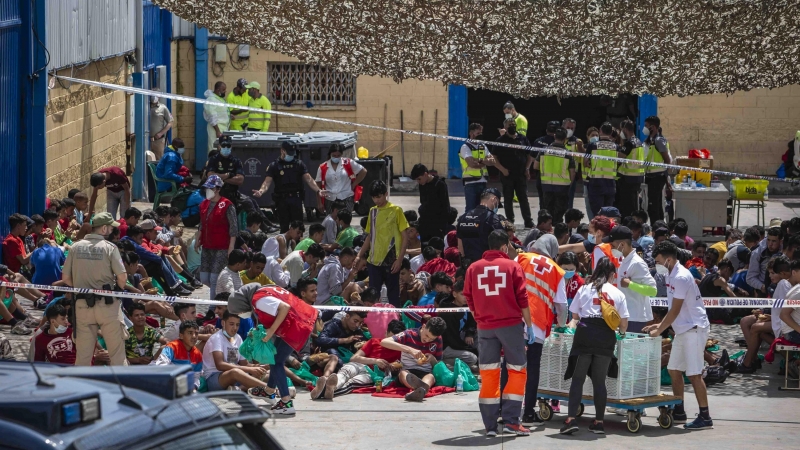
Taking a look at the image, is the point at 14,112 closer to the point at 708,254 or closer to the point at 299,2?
the point at 299,2

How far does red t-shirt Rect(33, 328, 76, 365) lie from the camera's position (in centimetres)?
996

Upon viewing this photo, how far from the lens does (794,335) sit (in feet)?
33.7

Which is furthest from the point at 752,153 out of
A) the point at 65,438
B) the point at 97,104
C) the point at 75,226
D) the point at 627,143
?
the point at 65,438

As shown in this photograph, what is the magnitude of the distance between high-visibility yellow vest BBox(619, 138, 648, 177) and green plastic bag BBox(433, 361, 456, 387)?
24.0ft

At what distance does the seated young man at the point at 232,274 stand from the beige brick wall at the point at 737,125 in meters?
13.3

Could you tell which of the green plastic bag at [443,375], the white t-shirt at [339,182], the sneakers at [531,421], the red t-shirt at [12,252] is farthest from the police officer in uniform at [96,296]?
the white t-shirt at [339,182]

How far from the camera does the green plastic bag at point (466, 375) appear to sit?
1016cm

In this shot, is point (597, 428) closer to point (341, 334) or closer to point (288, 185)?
point (341, 334)

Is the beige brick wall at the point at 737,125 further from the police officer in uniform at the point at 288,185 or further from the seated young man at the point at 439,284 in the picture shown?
the seated young man at the point at 439,284

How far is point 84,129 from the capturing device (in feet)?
55.4

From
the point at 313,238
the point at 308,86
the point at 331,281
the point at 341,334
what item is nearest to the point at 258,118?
the point at 308,86

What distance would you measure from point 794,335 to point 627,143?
6.93 meters

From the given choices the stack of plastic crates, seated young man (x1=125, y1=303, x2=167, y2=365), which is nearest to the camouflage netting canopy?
seated young man (x1=125, y1=303, x2=167, y2=365)

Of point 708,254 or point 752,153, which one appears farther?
point 752,153
